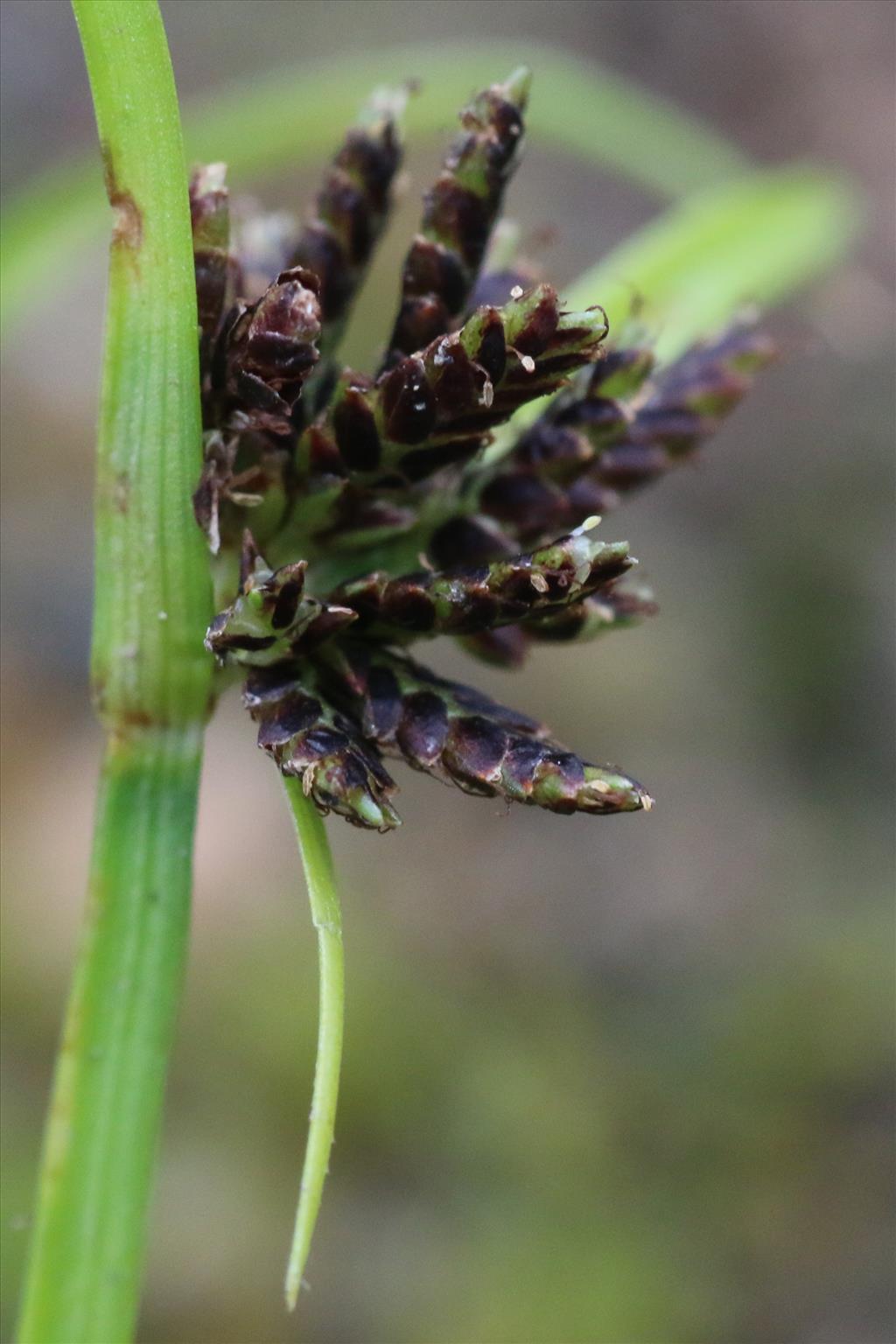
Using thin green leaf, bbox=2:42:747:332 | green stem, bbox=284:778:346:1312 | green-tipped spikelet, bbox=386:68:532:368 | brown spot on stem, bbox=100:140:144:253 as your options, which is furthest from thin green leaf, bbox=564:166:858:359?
green stem, bbox=284:778:346:1312

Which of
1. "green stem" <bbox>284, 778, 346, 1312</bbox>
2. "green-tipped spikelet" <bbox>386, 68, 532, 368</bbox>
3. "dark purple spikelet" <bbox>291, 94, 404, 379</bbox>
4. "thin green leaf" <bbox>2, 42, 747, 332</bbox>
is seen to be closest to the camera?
"green stem" <bbox>284, 778, 346, 1312</bbox>

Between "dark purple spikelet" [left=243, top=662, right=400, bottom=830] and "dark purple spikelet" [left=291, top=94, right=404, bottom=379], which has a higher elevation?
"dark purple spikelet" [left=291, top=94, right=404, bottom=379]

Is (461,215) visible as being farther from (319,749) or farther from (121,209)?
(319,749)

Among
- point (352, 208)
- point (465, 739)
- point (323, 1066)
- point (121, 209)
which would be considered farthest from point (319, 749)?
point (352, 208)

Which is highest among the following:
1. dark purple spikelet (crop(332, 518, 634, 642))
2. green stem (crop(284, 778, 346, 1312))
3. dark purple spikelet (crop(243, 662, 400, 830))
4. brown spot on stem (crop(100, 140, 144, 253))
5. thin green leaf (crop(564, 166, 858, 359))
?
thin green leaf (crop(564, 166, 858, 359))

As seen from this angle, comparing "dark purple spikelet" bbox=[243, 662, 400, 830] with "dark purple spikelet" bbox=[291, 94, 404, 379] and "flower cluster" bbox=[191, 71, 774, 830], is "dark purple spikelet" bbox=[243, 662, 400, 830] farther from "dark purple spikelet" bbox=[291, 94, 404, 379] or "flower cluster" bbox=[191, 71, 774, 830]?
"dark purple spikelet" bbox=[291, 94, 404, 379]

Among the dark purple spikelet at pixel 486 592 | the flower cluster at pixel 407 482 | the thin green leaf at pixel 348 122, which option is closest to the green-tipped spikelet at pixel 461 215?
the flower cluster at pixel 407 482

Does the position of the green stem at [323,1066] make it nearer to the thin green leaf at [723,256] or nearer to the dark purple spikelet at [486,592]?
the dark purple spikelet at [486,592]
